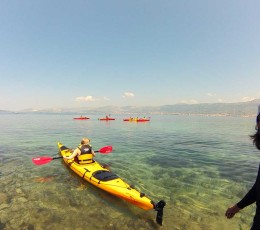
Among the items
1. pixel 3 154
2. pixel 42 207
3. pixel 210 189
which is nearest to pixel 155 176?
pixel 210 189

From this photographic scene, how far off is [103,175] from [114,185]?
1.43 meters

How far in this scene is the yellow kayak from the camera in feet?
29.1

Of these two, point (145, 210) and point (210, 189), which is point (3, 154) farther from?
point (210, 189)

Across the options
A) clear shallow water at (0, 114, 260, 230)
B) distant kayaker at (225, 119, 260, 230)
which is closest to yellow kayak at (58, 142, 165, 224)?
clear shallow water at (0, 114, 260, 230)

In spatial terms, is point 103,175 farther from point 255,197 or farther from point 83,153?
point 255,197

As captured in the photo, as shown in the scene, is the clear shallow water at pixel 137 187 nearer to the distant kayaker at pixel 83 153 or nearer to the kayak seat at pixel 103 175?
the kayak seat at pixel 103 175

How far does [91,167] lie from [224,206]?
7655mm

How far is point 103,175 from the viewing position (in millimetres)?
12070

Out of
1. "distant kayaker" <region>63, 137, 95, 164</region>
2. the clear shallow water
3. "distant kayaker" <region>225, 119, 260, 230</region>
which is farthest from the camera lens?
"distant kayaker" <region>63, 137, 95, 164</region>

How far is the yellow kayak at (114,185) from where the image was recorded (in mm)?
8883

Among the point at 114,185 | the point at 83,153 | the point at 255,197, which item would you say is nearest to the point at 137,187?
the point at 114,185

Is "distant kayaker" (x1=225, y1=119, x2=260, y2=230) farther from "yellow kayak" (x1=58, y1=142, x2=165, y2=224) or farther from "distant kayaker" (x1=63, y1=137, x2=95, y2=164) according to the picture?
"distant kayaker" (x1=63, y1=137, x2=95, y2=164)

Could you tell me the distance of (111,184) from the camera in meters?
11.0

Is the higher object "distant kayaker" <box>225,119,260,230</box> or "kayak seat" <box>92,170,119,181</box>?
"distant kayaker" <box>225,119,260,230</box>
